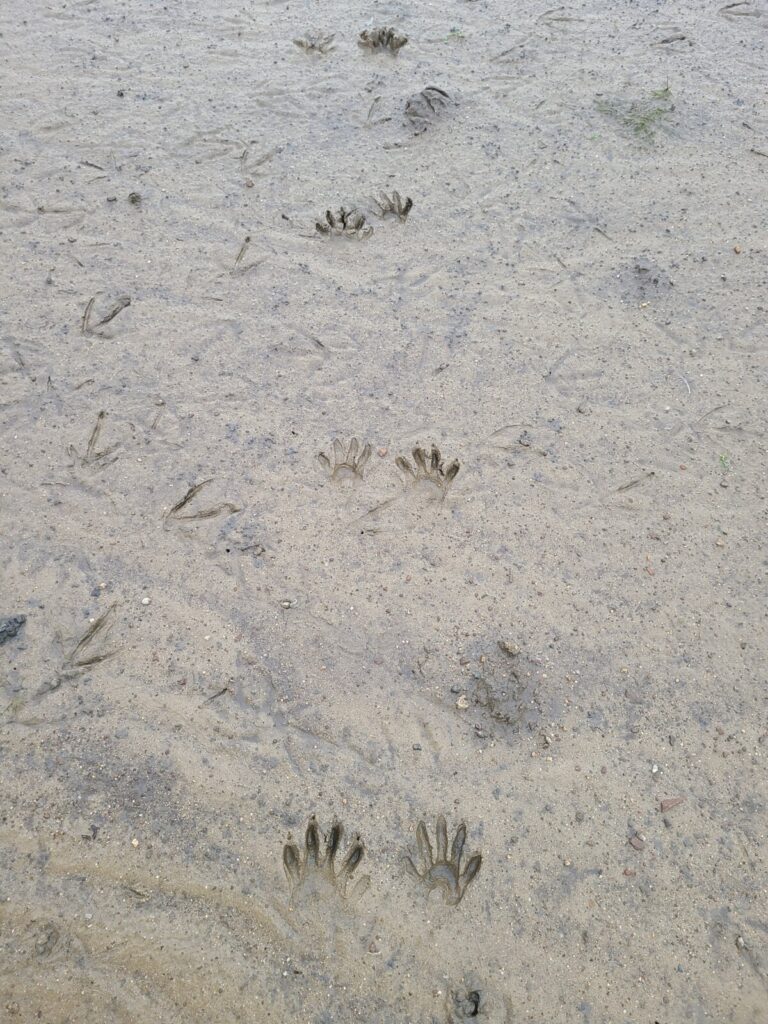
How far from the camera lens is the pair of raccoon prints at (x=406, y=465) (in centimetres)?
323

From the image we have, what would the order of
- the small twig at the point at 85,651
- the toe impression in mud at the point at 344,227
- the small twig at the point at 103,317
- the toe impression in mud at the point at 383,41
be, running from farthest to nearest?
1. the toe impression in mud at the point at 383,41
2. the toe impression in mud at the point at 344,227
3. the small twig at the point at 103,317
4. the small twig at the point at 85,651

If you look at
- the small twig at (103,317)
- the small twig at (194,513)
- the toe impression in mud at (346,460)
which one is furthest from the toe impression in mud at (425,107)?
the small twig at (194,513)

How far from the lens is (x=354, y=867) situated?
→ 228 centimetres

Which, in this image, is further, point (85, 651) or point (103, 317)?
point (103, 317)

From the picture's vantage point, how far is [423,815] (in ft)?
7.82

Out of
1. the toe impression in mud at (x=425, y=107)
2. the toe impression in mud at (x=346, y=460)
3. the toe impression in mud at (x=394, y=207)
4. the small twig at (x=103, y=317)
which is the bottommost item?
the toe impression in mud at (x=346, y=460)

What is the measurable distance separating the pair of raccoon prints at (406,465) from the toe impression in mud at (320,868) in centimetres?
150

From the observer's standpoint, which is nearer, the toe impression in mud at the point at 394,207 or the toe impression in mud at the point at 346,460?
the toe impression in mud at the point at 346,460

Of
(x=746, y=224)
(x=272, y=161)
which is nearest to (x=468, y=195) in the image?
(x=272, y=161)

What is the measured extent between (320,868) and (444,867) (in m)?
0.39

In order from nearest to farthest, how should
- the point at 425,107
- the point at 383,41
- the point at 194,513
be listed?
the point at 194,513 < the point at 425,107 < the point at 383,41

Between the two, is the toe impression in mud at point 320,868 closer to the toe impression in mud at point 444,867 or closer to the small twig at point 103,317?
the toe impression in mud at point 444,867

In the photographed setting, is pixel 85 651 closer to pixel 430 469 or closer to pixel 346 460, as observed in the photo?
pixel 346 460

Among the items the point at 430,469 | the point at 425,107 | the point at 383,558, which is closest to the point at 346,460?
the point at 430,469
